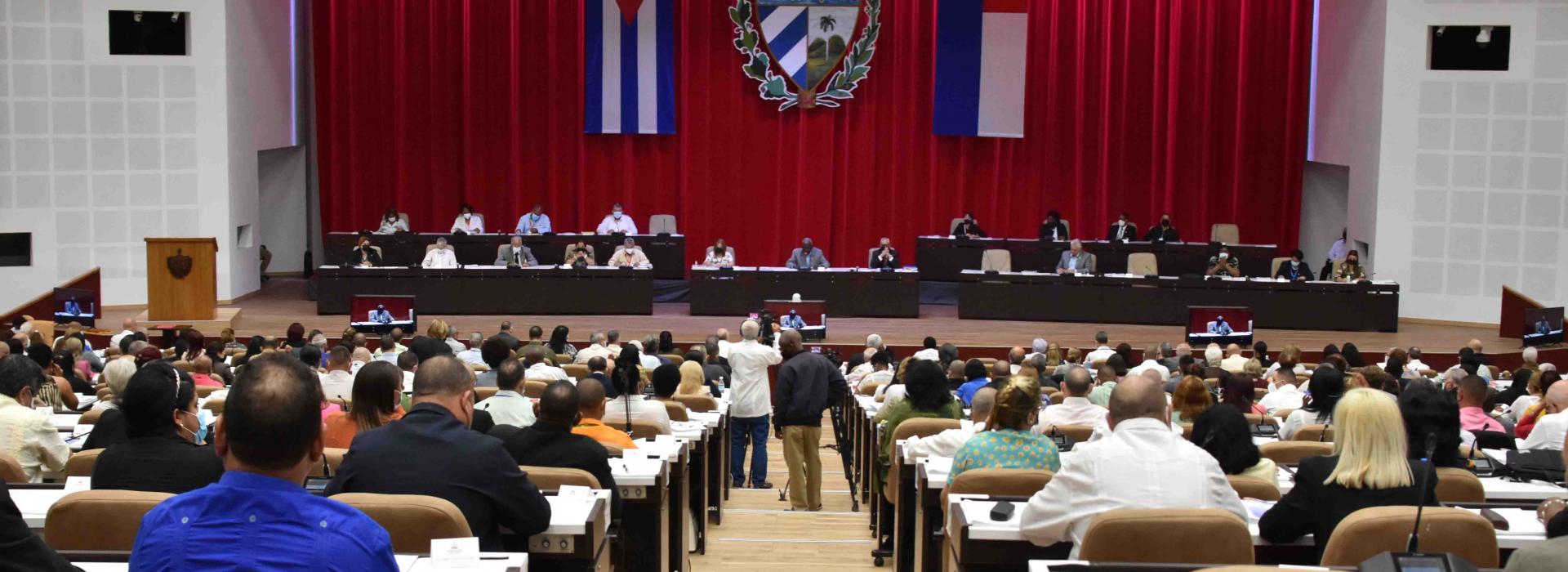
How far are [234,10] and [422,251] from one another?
11.5 feet

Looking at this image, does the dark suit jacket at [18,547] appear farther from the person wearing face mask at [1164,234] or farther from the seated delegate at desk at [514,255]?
the person wearing face mask at [1164,234]

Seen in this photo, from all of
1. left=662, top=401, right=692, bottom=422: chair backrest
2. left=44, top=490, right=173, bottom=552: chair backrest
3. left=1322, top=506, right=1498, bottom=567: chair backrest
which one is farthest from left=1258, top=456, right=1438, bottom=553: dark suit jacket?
left=662, top=401, right=692, bottom=422: chair backrest

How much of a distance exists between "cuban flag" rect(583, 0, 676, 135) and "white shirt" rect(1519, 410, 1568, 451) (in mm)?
14575

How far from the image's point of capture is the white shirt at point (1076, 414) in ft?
21.3

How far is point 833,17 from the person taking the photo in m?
19.5

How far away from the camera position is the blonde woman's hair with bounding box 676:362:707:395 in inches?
340

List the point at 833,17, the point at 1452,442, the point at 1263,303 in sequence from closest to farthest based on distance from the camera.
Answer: the point at 1452,442, the point at 1263,303, the point at 833,17

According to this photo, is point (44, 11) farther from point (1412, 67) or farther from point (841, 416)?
point (1412, 67)

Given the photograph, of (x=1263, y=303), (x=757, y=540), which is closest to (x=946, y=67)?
(x=1263, y=303)

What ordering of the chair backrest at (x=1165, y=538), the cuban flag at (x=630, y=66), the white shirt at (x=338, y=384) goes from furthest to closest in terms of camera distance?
the cuban flag at (x=630, y=66)
the white shirt at (x=338, y=384)
the chair backrest at (x=1165, y=538)

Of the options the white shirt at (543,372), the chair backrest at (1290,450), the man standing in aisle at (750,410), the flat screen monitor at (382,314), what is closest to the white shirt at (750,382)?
the man standing in aisle at (750,410)

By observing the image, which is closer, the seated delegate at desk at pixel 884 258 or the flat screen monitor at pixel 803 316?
the flat screen monitor at pixel 803 316

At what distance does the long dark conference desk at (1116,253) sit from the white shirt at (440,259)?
202cm

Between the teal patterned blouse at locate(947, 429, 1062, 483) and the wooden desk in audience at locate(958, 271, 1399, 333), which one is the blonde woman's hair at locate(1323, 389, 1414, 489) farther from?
the wooden desk in audience at locate(958, 271, 1399, 333)
